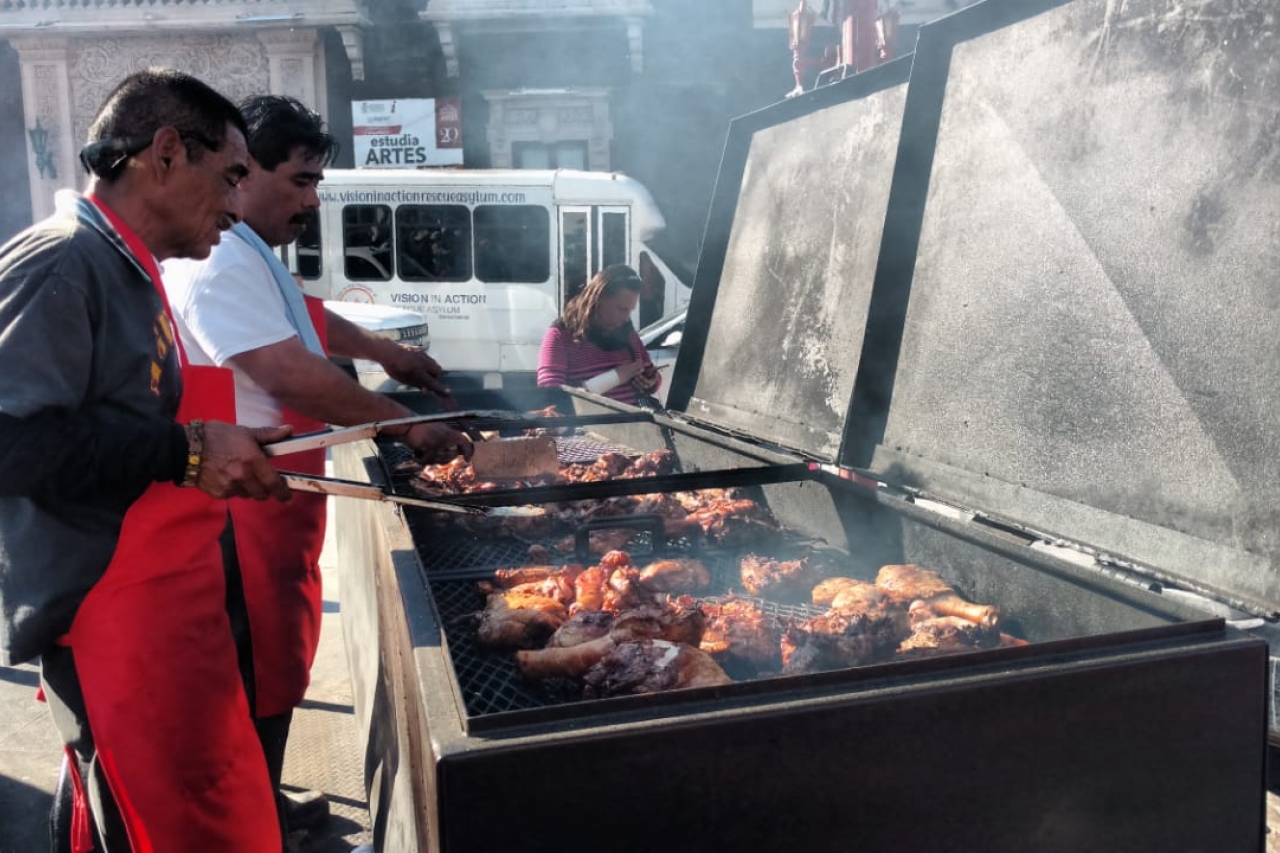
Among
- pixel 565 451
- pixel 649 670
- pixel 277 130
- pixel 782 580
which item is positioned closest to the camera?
pixel 649 670

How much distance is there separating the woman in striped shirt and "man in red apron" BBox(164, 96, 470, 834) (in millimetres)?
2562

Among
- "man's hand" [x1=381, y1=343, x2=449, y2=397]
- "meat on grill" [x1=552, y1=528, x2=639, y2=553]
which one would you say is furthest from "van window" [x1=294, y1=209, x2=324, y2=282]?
"meat on grill" [x1=552, y1=528, x2=639, y2=553]

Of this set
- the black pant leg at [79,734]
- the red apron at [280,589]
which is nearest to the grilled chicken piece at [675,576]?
the red apron at [280,589]

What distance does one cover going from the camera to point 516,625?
2.25 m

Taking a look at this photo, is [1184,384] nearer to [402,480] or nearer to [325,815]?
[402,480]

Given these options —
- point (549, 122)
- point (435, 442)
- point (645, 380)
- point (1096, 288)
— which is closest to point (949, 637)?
point (1096, 288)

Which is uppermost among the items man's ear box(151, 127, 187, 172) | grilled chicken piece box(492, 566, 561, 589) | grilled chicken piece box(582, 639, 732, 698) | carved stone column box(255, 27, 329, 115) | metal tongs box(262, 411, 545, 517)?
carved stone column box(255, 27, 329, 115)

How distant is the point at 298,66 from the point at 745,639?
21.3m

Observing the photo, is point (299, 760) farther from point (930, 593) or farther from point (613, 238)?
point (613, 238)

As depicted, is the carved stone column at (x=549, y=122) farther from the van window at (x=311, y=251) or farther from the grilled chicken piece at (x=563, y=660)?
the grilled chicken piece at (x=563, y=660)

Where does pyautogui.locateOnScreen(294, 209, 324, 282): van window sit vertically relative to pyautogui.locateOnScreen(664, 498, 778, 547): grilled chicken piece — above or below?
above

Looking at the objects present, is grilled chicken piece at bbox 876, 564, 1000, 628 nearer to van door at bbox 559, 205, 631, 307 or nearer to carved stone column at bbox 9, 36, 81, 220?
van door at bbox 559, 205, 631, 307

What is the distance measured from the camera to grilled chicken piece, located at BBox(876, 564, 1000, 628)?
226 cm

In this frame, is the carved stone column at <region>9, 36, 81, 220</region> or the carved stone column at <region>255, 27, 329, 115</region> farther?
the carved stone column at <region>9, 36, 81, 220</region>
